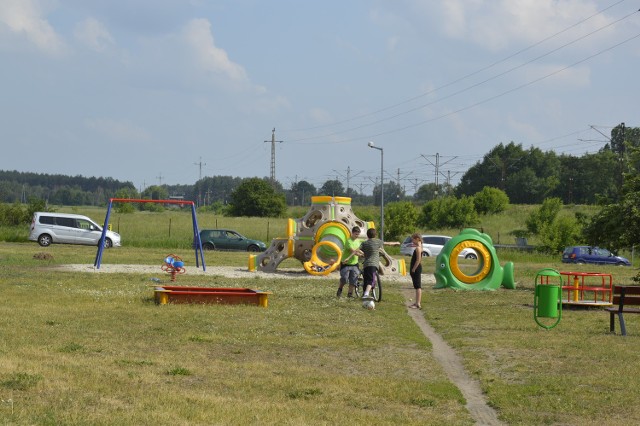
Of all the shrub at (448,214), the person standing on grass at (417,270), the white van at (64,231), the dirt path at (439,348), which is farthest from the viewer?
the shrub at (448,214)

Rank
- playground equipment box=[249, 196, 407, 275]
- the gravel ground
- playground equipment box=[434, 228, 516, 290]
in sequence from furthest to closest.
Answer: playground equipment box=[249, 196, 407, 275]
the gravel ground
playground equipment box=[434, 228, 516, 290]

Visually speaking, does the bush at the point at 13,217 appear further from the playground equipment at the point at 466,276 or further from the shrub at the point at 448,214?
the playground equipment at the point at 466,276

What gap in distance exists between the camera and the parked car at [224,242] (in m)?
52.7

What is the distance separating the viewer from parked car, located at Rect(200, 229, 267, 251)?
52719mm

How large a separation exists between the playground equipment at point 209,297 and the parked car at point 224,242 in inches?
1280

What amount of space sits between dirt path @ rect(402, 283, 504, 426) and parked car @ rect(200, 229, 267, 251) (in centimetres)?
3488

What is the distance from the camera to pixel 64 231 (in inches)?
1938

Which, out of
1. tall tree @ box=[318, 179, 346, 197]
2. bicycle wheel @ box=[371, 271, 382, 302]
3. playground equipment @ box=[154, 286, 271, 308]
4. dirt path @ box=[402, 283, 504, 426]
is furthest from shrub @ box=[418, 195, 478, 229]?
tall tree @ box=[318, 179, 346, 197]

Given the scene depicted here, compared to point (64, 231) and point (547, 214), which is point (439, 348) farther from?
point (547, 214)

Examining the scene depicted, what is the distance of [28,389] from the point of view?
9.52 meters

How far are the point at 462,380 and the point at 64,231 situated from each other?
40583mm

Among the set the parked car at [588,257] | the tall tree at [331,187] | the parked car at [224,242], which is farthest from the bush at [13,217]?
the tall tree at [331,187]

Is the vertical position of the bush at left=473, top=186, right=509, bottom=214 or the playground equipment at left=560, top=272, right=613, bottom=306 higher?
the bush at left=473, top=186, right=509, bottom=214

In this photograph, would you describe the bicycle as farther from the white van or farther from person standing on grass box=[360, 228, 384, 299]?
the white van
